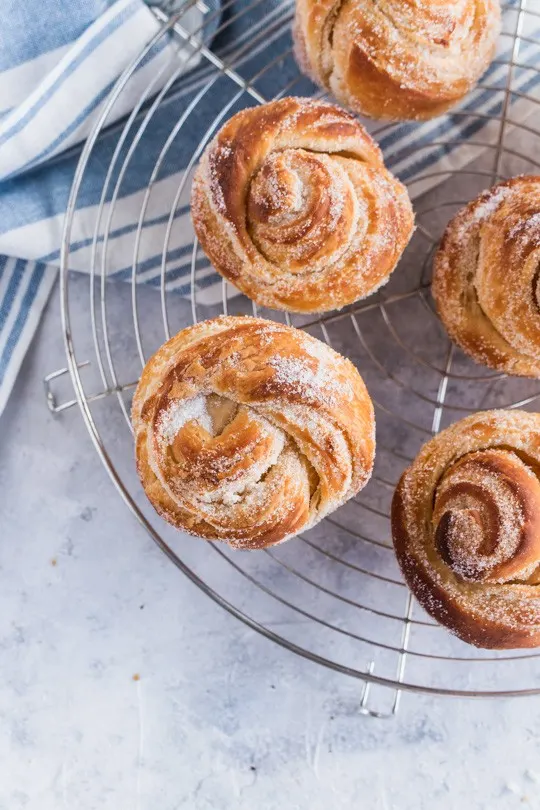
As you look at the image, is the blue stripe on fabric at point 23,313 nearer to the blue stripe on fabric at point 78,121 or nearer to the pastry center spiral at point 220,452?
the blue stripe on fabric at point 78,121

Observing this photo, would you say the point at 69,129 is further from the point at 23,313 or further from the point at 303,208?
the point at 303,208

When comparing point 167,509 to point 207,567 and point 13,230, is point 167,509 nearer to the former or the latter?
point 207,567

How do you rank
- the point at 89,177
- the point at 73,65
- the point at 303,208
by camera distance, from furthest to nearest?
the point at 89,177 → the point at 73,65 → the point at 303,208

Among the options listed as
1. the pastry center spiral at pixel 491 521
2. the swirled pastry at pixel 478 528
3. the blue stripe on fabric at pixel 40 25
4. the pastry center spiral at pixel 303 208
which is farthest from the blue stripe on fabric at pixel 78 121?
the pastry center spiral at pixel 491 521

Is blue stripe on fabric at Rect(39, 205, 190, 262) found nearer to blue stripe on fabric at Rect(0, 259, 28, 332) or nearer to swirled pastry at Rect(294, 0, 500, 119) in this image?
blue stripe on fabric at Rect(0, 259, 28, 332)

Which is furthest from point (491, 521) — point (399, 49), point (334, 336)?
point (399, 49)
